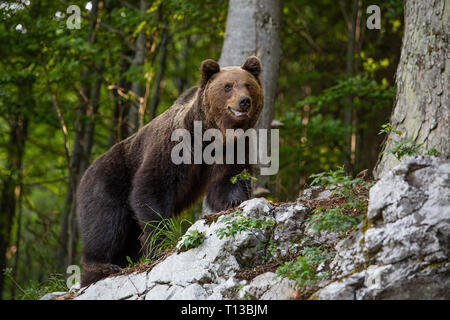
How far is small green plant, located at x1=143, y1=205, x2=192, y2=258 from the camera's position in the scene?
5539 mm

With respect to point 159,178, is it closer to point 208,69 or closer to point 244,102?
point 244,102

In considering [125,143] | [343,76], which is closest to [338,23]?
[343,76]

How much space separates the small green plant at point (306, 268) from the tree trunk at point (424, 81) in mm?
1552

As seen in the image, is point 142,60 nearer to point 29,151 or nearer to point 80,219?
point 80,219

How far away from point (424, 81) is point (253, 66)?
2159 millimetres

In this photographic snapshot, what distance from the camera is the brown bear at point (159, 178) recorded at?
606 cm

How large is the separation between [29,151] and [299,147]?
987 centimetres

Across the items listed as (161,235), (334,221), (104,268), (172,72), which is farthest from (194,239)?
(172,72)

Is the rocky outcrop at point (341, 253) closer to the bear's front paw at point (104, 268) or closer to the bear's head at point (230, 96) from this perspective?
the bear's front paw at point (104, 268)

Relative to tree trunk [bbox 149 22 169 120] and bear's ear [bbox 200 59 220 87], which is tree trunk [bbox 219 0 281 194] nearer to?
bear's ear [bbox 200 59 220 87]

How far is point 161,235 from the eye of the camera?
19.6ft

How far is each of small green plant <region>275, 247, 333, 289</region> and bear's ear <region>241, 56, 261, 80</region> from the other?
112 inches

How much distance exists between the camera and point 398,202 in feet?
12.3

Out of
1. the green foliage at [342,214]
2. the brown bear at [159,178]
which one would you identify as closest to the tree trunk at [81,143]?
the brown bear at [159,178]
